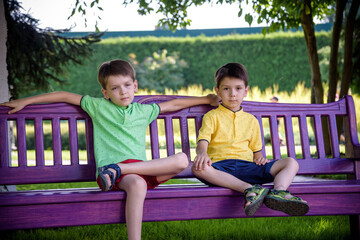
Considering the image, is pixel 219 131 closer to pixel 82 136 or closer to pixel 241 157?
pixel 241 157

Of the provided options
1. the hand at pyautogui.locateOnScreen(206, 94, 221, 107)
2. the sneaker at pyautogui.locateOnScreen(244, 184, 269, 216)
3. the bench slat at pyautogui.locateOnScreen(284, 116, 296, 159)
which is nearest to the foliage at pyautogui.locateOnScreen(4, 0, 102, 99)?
the hand at pyautogui.locateOnScreen(206, 94, 221, 107)

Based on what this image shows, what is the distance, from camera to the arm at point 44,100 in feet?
9.43

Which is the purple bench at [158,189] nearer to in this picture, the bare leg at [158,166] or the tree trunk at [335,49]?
the bare leg at [158,166]

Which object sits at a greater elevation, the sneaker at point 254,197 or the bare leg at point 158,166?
the bare leg at point 158,166

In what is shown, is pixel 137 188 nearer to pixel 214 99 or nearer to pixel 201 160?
pixel 201 160

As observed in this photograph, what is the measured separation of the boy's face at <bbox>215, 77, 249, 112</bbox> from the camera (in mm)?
2990

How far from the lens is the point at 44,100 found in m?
2.90

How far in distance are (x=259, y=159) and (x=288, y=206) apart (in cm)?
70

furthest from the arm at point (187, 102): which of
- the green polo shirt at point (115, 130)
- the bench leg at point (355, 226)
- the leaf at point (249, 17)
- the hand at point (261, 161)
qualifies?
the leaf at point (249, 17)

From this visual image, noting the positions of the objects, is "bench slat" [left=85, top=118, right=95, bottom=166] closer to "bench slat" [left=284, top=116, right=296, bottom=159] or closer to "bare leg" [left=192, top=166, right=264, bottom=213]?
"bare leg" [left=192, top=166, right=264, bottom=213]

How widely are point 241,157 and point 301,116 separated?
746 mm

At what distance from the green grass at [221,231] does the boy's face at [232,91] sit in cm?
105

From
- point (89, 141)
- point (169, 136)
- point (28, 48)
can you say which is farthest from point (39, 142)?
point (28, 48)

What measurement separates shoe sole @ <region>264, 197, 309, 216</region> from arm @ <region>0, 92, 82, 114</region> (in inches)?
57.3
